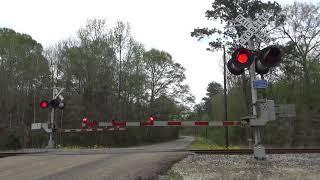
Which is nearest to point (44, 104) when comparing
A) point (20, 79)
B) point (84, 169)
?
point (84, 169)

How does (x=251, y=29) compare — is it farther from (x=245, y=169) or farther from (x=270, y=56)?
(x=245, y=169)

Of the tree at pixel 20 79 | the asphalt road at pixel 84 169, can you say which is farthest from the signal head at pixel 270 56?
the tree at pixel 20 79

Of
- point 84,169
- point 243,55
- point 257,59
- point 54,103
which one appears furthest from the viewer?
point 54,103

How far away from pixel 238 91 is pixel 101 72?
16.9 meters

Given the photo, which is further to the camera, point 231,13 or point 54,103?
point 231,13

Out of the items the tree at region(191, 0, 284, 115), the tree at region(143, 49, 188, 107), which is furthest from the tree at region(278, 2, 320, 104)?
the tree at region(143, 49, 188, 107)

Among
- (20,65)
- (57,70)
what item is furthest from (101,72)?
(20,65)

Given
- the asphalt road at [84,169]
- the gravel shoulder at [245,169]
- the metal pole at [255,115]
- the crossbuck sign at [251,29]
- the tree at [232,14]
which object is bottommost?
the gravel shoulder at [245,169]

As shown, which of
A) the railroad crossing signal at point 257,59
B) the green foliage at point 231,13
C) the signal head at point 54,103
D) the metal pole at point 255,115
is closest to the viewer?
the railroad crossing signal at point 257,59

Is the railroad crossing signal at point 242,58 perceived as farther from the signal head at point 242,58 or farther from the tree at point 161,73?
the tree at point 161,73

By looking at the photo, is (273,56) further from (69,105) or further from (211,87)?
(211,87)

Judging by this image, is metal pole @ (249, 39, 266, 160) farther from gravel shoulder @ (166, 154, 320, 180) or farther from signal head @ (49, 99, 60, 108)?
signal head @ (49, 99, 60, 108)

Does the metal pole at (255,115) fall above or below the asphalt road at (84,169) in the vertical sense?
above

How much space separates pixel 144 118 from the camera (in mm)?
55844
